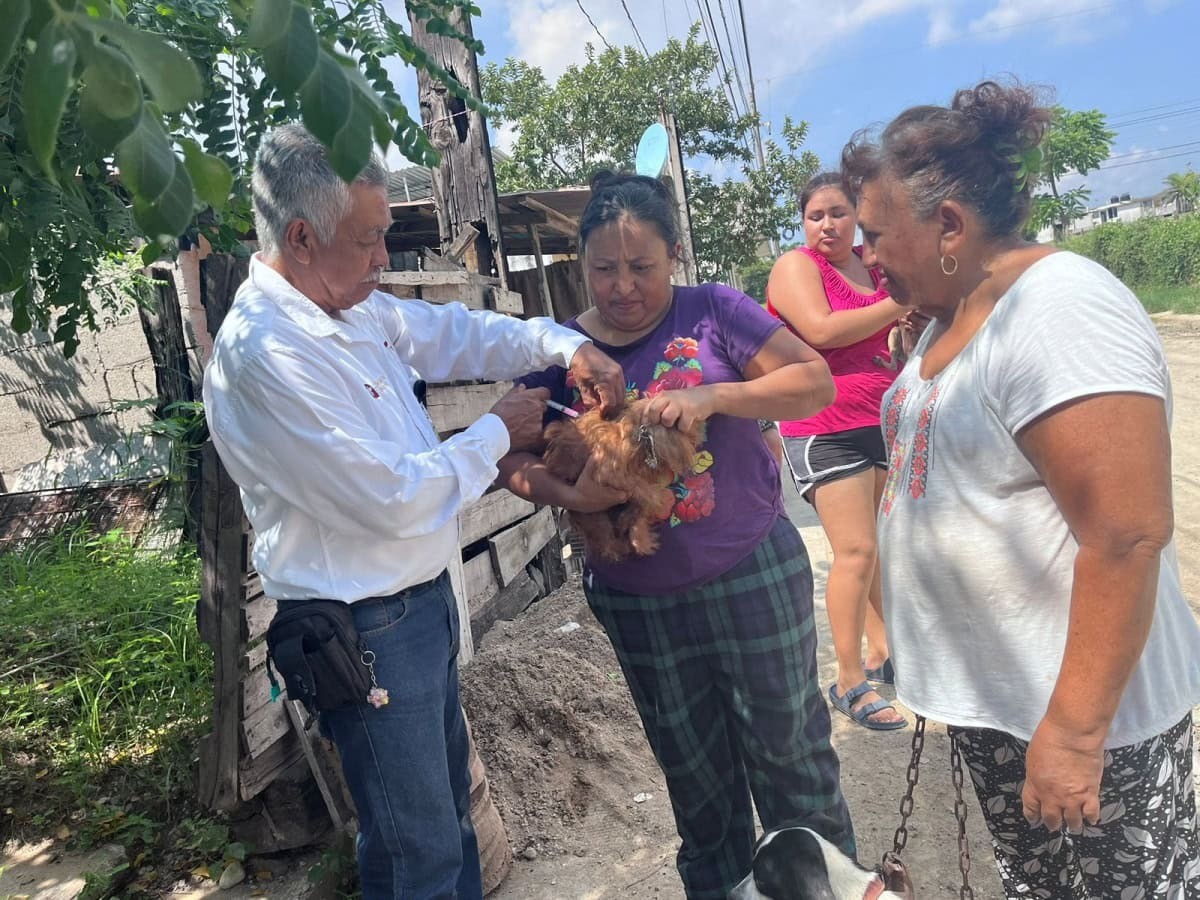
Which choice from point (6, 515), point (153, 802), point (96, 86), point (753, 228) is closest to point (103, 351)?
point (6, 515)

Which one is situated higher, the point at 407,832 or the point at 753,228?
the point at 753,228

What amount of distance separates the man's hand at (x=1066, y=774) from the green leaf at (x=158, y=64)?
5.59 ft

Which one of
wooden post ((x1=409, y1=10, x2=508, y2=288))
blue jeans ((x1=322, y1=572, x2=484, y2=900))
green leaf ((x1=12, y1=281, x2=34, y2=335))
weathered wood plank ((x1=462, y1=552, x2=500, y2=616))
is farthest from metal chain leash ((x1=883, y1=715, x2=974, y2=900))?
wooden post ((x1=409, y1=10, x2=508, y2=288))

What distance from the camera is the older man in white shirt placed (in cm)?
199

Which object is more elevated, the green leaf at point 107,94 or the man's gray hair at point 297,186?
the man's gray hair at point 297,186

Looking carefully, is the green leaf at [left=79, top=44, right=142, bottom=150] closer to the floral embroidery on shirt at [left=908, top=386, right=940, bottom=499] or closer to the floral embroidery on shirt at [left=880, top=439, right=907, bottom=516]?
the floral embroidery on shirt at [left=908, top=386, right=940, bottom=499]

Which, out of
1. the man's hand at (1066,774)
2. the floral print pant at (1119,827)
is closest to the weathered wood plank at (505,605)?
the floral print pant at (1119,827)

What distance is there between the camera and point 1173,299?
90.3 ft

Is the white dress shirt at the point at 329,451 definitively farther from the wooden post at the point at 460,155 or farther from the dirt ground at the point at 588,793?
the wooden post at the point at 460,155

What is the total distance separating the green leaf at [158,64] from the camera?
0.71 m

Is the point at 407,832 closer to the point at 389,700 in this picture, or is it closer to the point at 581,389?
the point at 389,700

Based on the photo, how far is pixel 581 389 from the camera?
2516mm

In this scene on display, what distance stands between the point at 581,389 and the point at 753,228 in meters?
20.5

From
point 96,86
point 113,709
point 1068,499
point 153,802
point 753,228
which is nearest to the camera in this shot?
point 96,86
